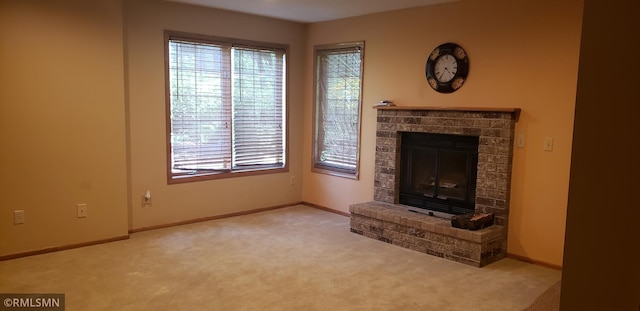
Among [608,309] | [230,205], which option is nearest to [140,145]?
[230,205]

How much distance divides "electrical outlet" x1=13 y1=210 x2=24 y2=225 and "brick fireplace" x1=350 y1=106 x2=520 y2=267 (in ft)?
10.3

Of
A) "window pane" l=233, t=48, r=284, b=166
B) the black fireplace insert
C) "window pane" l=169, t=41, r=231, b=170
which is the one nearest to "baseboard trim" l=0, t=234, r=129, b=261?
"window pane" l=169, t=41, r=231, b=170

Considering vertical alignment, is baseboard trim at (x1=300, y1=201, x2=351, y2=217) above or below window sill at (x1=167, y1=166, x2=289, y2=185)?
below

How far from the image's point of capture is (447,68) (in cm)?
452

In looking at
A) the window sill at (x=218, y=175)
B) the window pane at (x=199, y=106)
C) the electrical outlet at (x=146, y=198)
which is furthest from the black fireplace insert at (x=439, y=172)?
the electrical outlet at (x=146, y=198)

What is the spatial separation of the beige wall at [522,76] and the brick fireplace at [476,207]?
13cm

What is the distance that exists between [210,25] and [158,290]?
309cm

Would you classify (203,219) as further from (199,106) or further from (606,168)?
(606,168)

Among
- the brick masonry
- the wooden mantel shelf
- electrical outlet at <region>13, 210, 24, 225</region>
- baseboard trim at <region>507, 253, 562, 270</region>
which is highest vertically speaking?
the wooden mantel shelf

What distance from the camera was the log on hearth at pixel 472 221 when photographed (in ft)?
12.9

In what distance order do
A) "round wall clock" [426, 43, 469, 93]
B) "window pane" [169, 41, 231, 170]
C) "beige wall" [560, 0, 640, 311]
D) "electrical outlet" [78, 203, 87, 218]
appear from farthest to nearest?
"window pane" [169, 41, 231, 170], "round wall clock" [426, 43, 469, 93], "electrical outlet" [78, 203, 87, 218], "beige wall" [560, 0, 640, 311]

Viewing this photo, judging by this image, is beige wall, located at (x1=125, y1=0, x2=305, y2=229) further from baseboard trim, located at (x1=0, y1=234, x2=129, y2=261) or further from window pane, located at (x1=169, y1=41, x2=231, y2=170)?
baseboard trim, located at (x1=0, y1=234, x2=129, y2=261)

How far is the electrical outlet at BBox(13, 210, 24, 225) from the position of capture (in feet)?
12.8

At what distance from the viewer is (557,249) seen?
12.8 ft
